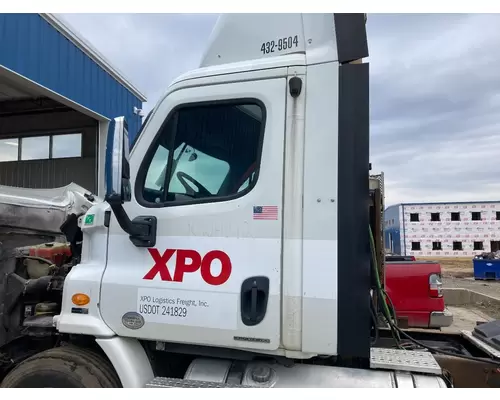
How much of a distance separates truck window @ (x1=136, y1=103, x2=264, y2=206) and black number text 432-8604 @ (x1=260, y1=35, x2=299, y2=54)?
1.33ft

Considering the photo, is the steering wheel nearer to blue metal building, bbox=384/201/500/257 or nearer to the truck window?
the truck window

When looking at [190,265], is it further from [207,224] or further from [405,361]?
[405,361]

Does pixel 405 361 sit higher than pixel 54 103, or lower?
lower

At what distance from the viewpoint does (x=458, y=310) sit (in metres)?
10.5

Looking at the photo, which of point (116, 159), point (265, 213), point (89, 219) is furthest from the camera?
point (89, 219)

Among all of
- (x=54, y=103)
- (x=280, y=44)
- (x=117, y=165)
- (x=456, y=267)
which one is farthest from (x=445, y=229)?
(x=117, y=165)

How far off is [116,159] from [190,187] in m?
0.52

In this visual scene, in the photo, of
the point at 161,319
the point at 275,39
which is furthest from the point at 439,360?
the point at 275,39

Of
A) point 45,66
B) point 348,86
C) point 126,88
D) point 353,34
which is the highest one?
point 126,88

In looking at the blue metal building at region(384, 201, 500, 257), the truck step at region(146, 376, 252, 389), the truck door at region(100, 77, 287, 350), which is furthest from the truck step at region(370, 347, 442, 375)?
the blue metal building at region(384, 201, 500, 257)

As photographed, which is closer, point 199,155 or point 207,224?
point 207,224

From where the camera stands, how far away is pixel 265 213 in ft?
7.50

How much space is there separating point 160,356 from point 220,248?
0.94 metres
